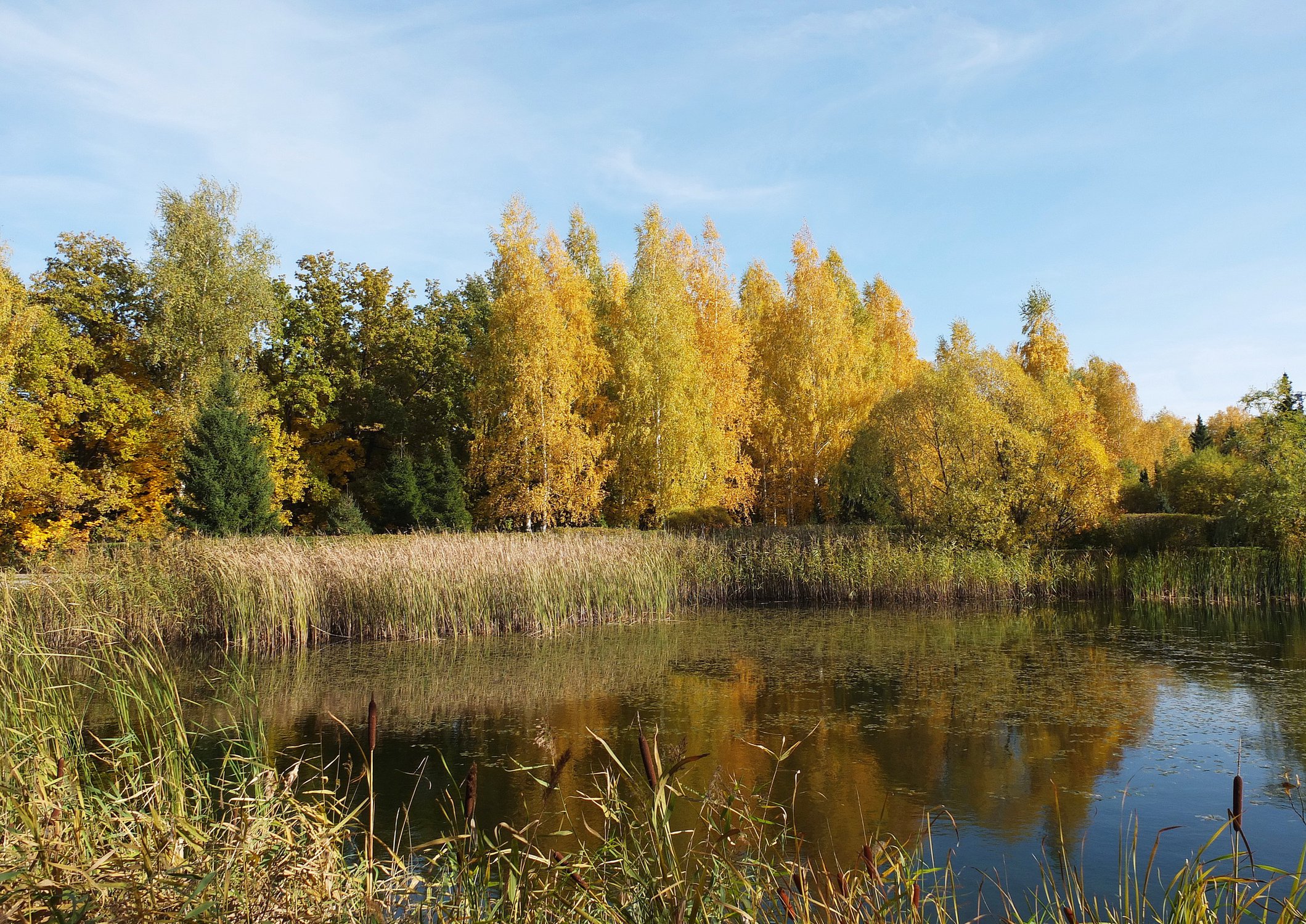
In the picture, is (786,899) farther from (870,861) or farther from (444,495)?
(444,495)

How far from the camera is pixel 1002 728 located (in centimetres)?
738

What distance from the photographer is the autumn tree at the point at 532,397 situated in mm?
22484

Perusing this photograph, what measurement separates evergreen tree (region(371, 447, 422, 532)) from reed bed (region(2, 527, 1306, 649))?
6603mm

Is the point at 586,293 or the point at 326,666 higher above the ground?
the point at 586,293

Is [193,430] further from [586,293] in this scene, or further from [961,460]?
[961,460]

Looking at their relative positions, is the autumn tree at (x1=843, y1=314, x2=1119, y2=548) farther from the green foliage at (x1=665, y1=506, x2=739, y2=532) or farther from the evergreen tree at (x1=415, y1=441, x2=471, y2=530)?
the evergreen tree at (x1=415, y1=441, x2=471, y2=530)

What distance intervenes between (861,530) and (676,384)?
23.1ft

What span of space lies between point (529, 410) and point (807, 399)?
8.01 metres

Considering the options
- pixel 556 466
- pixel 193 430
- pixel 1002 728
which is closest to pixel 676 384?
pixel 556 466

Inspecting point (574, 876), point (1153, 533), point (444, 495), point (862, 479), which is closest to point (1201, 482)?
point (1153, 533)

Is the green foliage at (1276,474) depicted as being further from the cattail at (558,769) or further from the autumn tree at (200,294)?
the autumn tree at (200,294)

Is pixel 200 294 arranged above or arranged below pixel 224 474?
above

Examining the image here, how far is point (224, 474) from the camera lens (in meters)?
20.6

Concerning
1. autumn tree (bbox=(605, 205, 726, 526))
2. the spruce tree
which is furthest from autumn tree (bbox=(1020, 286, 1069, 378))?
the spruce tree
